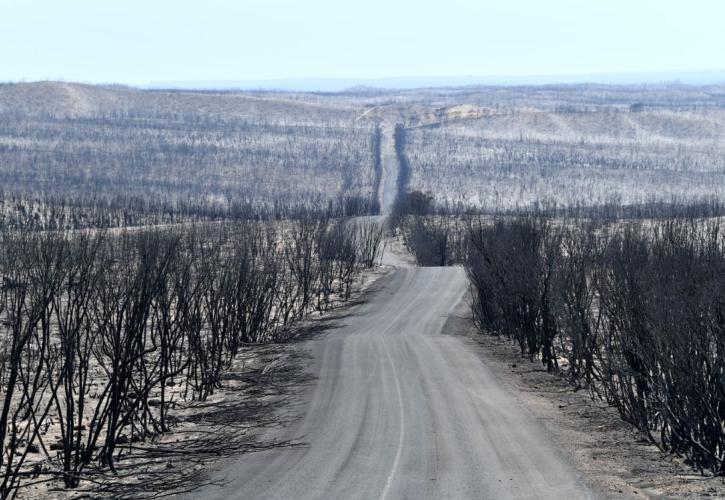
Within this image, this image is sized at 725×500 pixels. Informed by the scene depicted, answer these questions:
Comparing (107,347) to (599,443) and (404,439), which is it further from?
(599,443)

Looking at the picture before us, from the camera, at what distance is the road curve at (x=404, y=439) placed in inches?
779

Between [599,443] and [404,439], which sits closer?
[404,439]

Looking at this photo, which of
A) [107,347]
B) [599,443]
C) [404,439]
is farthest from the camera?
[107,347]

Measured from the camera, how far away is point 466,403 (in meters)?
29.3

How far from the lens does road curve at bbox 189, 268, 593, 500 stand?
1980 centimetres

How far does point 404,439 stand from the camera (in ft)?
79.3

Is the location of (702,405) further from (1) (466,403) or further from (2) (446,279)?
(2) (446,279)

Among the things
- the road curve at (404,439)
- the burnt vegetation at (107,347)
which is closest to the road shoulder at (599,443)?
the road curve at (404,439)

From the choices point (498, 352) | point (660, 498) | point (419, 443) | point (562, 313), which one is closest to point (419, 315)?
point (498, 352)

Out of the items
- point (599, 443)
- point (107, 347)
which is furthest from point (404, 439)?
point (107, 347)

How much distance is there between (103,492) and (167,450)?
3210 mm

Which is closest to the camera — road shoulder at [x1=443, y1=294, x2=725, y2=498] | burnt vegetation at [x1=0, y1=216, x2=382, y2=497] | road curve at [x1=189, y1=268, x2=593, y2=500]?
road curve at [x1=189, y1=268, x2=593, y2=500]

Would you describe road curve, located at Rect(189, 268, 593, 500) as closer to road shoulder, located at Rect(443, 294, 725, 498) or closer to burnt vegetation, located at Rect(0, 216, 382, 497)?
road shoulder, located at Rect(443, 294, 725, 498)

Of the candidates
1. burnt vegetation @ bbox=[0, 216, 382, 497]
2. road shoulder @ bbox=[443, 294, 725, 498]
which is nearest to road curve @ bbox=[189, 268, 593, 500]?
road shoulder @ bbox=[443, 294, 725, 498]
